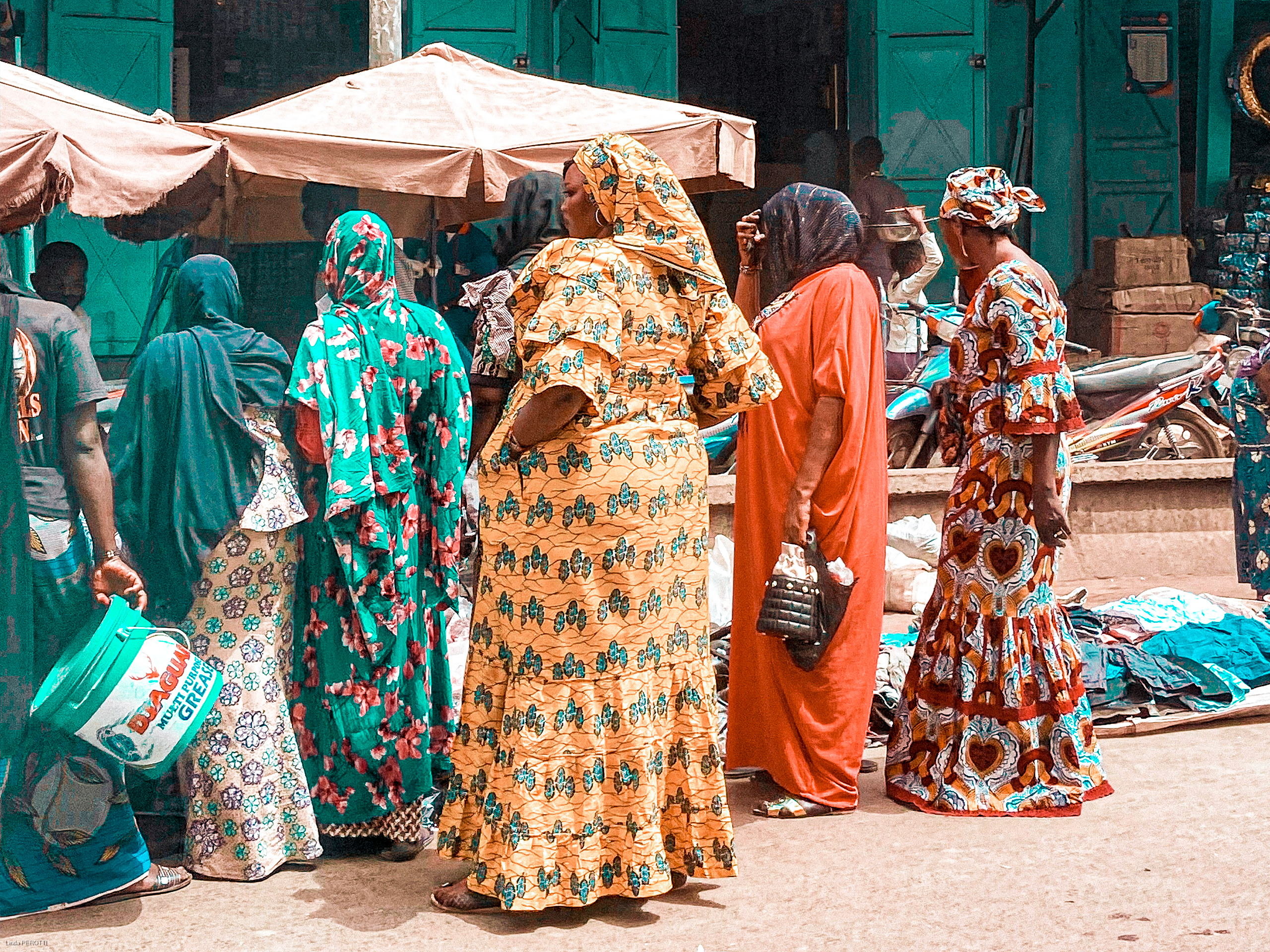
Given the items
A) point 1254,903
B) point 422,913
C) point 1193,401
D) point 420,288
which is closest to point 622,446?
point 422,913

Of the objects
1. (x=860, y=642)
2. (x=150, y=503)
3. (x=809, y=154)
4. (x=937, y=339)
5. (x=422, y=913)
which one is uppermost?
(x=809, y=154)

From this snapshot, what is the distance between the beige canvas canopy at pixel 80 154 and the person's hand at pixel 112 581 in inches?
53.6

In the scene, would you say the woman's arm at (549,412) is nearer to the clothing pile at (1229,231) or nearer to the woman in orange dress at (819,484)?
the woman in orange dress at (819,484)

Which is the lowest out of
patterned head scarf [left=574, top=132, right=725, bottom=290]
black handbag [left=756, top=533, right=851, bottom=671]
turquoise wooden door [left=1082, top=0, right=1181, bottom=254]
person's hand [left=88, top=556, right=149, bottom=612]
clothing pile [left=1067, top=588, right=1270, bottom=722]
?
clothing pile [left=1067, top=588, right=1270, bottom=722]

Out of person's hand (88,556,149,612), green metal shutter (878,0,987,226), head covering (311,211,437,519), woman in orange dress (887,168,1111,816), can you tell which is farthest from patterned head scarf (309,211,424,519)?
green metal shutter (878,0,987,226)

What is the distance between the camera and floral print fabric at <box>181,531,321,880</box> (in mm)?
3926

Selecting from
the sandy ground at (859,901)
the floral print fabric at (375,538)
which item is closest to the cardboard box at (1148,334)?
the sandy ground at (859,901)

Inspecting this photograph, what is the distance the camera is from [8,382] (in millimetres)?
3512

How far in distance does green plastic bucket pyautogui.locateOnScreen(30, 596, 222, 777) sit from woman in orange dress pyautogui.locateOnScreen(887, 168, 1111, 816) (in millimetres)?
2401

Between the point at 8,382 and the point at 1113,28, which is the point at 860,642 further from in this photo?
the point at 1113,28

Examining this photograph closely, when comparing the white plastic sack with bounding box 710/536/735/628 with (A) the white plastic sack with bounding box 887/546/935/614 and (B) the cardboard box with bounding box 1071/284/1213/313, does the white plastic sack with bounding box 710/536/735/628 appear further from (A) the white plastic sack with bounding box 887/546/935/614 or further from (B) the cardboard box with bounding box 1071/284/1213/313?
(B) the cardboard box with bounding box 1071/284/1213/313

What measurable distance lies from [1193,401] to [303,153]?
700 cm

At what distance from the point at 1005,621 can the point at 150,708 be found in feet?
8.77

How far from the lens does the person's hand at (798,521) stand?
452 cm
